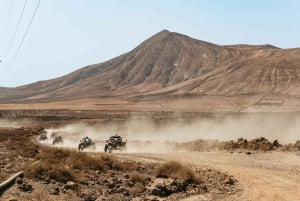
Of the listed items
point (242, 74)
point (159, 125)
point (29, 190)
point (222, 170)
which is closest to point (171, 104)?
point (242, 74)

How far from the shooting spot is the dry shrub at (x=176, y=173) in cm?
2528

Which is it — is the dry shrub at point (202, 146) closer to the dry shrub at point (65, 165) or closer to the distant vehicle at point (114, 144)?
the distant vehicle at point (114, 144)

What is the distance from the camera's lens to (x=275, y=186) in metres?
24.6

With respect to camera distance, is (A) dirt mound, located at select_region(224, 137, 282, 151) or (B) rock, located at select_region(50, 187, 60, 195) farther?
(A) dirt mound, located at select_region(224, 137, 282, 151)

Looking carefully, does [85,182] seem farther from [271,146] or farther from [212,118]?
[212,118]

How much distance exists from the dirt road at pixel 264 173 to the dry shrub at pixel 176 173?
248 centimetres

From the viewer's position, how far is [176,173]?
2606cm

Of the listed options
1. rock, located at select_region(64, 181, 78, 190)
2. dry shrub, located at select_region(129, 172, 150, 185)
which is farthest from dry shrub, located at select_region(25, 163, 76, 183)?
dry shrub, located at select_region(129, 172, 150, 185)

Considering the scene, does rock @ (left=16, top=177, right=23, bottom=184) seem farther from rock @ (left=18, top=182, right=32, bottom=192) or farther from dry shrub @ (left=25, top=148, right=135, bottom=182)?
dry shrub @ (left=25, top=148, right=135, bottom=182)

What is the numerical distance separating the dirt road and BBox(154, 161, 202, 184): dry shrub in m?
2.48

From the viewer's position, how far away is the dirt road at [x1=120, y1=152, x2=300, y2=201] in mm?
22469

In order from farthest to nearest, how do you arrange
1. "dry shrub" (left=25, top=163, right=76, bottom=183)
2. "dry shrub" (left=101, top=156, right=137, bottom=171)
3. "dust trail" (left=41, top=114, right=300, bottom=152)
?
"dust trail" (left=41, top=114, right=300, bottom=152)
"dry shrub" (left=101, top=156, right=137, bottom=171)
"dry shrub" (left=25, top=163, right=76, bottom=183)

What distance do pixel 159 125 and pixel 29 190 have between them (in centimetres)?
8198

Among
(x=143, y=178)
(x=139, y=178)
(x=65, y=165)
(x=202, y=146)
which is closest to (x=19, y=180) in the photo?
(x=65, y=165)
